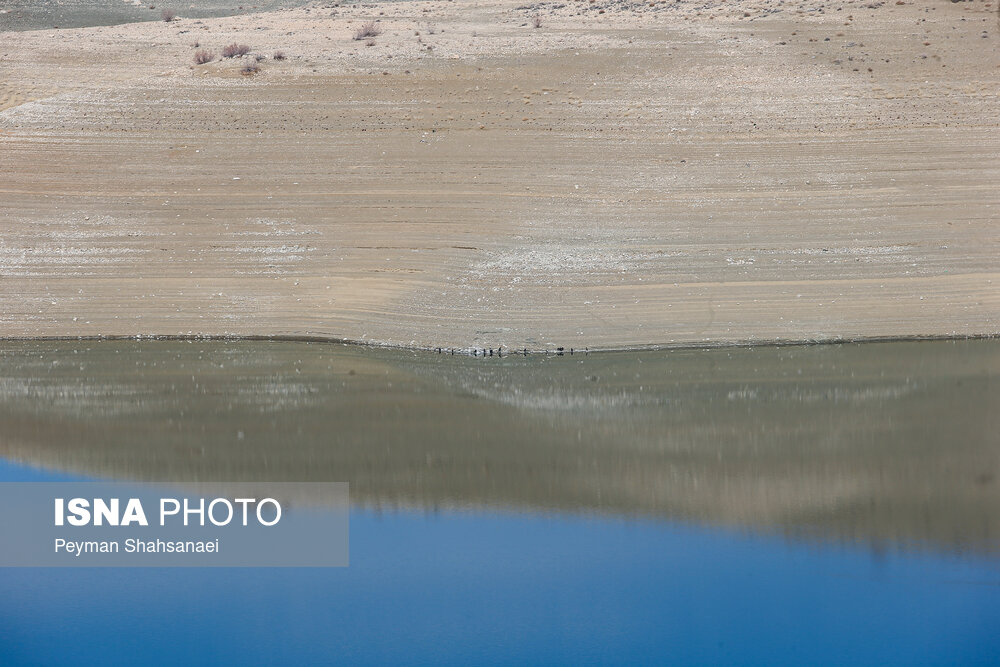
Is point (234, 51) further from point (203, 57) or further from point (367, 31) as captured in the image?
point (367, 31)

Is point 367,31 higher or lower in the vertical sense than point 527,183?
higher

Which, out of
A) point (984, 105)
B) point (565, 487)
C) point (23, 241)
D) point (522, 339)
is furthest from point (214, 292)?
point (984, 105)

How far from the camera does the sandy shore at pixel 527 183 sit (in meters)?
21.2

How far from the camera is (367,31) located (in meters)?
32.1

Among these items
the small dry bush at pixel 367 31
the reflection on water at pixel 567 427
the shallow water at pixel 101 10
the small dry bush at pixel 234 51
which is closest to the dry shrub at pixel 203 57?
the small dry bush at pixel 234 51

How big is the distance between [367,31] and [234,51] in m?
3.65

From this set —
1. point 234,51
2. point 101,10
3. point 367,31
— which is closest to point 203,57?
point 234,51

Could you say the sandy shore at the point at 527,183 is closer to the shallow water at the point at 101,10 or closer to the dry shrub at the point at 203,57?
the dry shrub at the point at 203,57

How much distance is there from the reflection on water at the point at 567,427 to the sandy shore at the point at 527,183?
3.68 ft

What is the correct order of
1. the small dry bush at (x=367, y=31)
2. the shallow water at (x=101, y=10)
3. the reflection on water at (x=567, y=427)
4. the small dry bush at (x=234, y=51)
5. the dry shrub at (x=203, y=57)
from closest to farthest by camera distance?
1. the reflection on water at (x=567, y=427)
2. the dry shrub at (x=203, y=57)
3. the small dry bush at (x=234, y=51)
4. the small dry bush at (x=367, y=31)
5. the shallow water at (x=101, y=10)

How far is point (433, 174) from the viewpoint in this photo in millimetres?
Answer: 24891

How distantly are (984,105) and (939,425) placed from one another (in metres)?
13.0

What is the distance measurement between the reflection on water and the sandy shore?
1121mm

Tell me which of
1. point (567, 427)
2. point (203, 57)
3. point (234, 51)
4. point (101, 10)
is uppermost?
point (101, 10)
